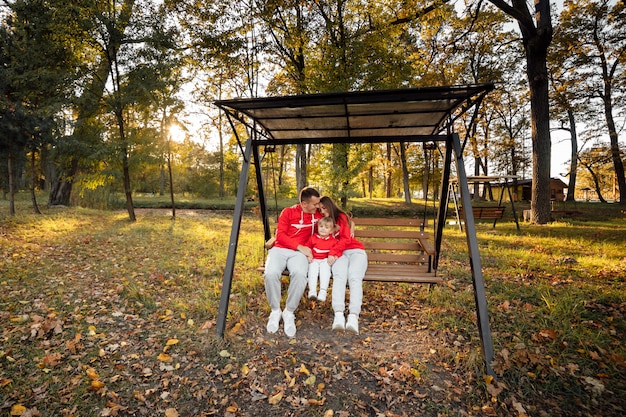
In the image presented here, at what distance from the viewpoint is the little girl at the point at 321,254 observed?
157 inches

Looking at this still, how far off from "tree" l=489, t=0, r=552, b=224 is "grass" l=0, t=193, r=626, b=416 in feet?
12.8

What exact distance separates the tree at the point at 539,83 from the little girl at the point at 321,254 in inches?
399

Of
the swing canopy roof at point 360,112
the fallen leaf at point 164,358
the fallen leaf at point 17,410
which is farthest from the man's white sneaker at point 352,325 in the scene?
the fallen leaf at point 17,410

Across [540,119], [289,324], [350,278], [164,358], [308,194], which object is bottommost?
[164,358]

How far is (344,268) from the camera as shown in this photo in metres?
4.09

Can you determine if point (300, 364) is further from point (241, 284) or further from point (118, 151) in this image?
point (118, 151)

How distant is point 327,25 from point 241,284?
37.6 ft

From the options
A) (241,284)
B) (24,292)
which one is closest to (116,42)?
(24,292)

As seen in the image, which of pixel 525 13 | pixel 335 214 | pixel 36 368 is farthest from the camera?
pixel 525 13

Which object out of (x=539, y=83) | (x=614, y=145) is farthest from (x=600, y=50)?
(x=539, y=83)

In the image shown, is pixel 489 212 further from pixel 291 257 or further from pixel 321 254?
pixel 291 257

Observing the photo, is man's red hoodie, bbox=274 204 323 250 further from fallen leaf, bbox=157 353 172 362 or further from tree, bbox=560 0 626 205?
tree, bbox=560 0 626 205

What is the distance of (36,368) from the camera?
3168 millimetres

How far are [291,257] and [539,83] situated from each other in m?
11.3
